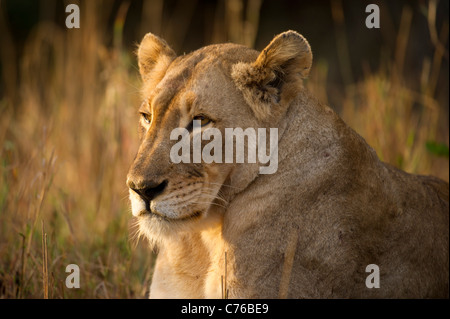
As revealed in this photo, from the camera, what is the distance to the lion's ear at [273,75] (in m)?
2.88

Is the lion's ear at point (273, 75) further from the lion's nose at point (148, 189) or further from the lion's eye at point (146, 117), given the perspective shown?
the lion's nose at point (148, 189)

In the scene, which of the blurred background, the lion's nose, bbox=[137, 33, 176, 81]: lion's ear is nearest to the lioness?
the lion's nose

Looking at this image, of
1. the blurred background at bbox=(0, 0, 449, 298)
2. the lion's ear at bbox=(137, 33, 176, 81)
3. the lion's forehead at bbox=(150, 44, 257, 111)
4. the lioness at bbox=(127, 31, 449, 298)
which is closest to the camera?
the lioness at bbox=(127, 31, 449, 298)

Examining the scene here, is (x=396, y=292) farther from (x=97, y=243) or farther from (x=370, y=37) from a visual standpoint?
(x=370, y=37)

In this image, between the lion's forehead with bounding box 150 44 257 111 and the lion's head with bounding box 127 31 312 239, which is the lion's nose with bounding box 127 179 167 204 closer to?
the lion's head with bounding box 127 31 312 239

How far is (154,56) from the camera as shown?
344cm

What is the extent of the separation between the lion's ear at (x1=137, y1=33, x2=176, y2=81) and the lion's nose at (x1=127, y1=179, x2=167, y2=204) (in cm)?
80

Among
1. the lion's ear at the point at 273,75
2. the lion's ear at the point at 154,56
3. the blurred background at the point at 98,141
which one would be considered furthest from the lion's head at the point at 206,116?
the blurred background at the point at 98,141

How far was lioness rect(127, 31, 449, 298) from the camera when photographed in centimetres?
280

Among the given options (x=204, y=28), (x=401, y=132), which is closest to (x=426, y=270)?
(x=401, y=132)

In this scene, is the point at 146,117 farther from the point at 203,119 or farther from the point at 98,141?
the point at 98,141

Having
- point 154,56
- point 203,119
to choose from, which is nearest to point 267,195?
point 203,119

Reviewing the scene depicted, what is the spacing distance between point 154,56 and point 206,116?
72 centimetres

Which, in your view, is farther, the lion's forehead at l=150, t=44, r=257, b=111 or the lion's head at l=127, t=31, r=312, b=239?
the lion's forehead at l=150, t=44, r=257, b=111
